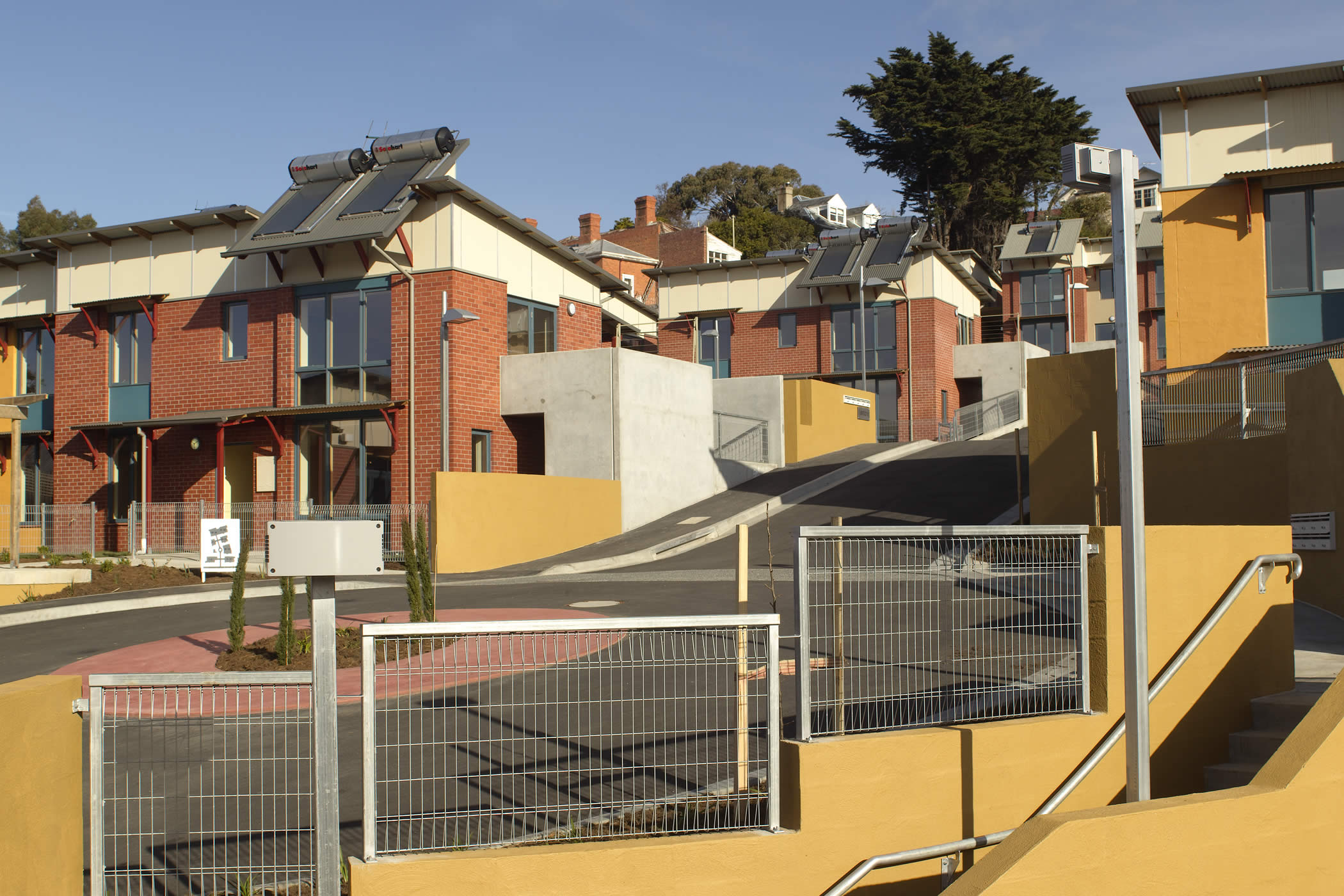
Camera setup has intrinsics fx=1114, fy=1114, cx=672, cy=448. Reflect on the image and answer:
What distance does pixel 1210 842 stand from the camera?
18.5 ft

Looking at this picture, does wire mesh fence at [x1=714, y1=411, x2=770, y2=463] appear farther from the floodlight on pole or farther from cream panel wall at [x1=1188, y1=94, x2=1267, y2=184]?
the floodlight on pole

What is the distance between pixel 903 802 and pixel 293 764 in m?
4.14

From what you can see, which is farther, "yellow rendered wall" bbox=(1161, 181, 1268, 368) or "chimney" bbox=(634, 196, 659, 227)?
"chimney" bbox=(634, 196, 659, 227)

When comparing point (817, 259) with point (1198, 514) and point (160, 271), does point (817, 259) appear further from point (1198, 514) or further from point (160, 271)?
point (1198, 514)

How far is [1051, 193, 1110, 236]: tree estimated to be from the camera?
234 feet

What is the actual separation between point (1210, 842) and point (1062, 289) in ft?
179

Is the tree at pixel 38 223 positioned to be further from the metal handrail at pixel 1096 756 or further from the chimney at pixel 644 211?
the metal handrail at pixel 1096 756

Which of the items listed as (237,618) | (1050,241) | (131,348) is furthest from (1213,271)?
(1050,241)

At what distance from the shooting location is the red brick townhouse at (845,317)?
133ft

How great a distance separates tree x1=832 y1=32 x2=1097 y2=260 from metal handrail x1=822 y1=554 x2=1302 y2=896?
4880 centimetres

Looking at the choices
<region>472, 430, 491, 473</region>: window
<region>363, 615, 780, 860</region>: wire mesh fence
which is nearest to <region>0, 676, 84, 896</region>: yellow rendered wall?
<region>363, 615, 780, 860</region>: wire mesh fence

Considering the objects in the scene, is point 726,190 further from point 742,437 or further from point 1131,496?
point 1131,496

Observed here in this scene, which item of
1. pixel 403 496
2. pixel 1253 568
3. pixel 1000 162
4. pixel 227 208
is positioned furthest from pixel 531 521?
pixel 1000 162

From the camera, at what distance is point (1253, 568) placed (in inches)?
308
